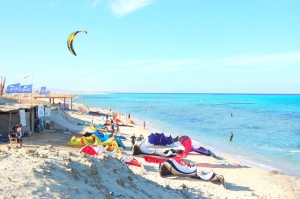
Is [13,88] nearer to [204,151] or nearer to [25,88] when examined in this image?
[25,88]

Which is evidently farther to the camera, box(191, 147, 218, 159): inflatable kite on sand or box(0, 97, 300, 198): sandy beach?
box(191, 147, 218, 159): inflatable kite on sand

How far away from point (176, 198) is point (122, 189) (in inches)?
87.5

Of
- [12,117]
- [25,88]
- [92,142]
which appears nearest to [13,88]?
[25,88]

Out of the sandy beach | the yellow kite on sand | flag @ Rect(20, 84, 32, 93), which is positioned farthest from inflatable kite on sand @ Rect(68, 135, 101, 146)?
flag @ Rect(20, 84, 32, 93)

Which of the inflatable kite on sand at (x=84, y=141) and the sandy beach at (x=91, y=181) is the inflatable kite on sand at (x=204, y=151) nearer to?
the sandy beach at (x=91, y=181)

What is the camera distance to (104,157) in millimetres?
11898

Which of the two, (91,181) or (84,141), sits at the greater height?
(91,181)

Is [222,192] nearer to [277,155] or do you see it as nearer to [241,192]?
[241,192]

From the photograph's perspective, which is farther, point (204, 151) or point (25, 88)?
point (25, 88)

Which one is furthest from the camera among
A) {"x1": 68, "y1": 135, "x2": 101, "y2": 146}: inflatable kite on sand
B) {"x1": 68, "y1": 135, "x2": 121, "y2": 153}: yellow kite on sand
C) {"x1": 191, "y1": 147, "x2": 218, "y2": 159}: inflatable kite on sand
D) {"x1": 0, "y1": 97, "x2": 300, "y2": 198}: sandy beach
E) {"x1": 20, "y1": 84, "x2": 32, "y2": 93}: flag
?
{"x1": 20, "y1": 84, "x2": 32, "y2": 93}: flag

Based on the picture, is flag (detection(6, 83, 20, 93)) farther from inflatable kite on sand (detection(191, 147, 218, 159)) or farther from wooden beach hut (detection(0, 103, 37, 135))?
inflatable kite on sand (detection(191, 147, 218, 159))

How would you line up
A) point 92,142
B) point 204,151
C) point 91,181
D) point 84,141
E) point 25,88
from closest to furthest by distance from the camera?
point 91,181 < point 84,141 < point 92,142 < point 204,151 < point 25,88


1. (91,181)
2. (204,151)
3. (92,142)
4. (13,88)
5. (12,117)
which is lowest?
(204,151)

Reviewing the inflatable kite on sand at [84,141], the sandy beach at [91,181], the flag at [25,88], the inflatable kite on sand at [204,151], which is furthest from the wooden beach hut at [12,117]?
the inflatable kite on sand at [204,151]
